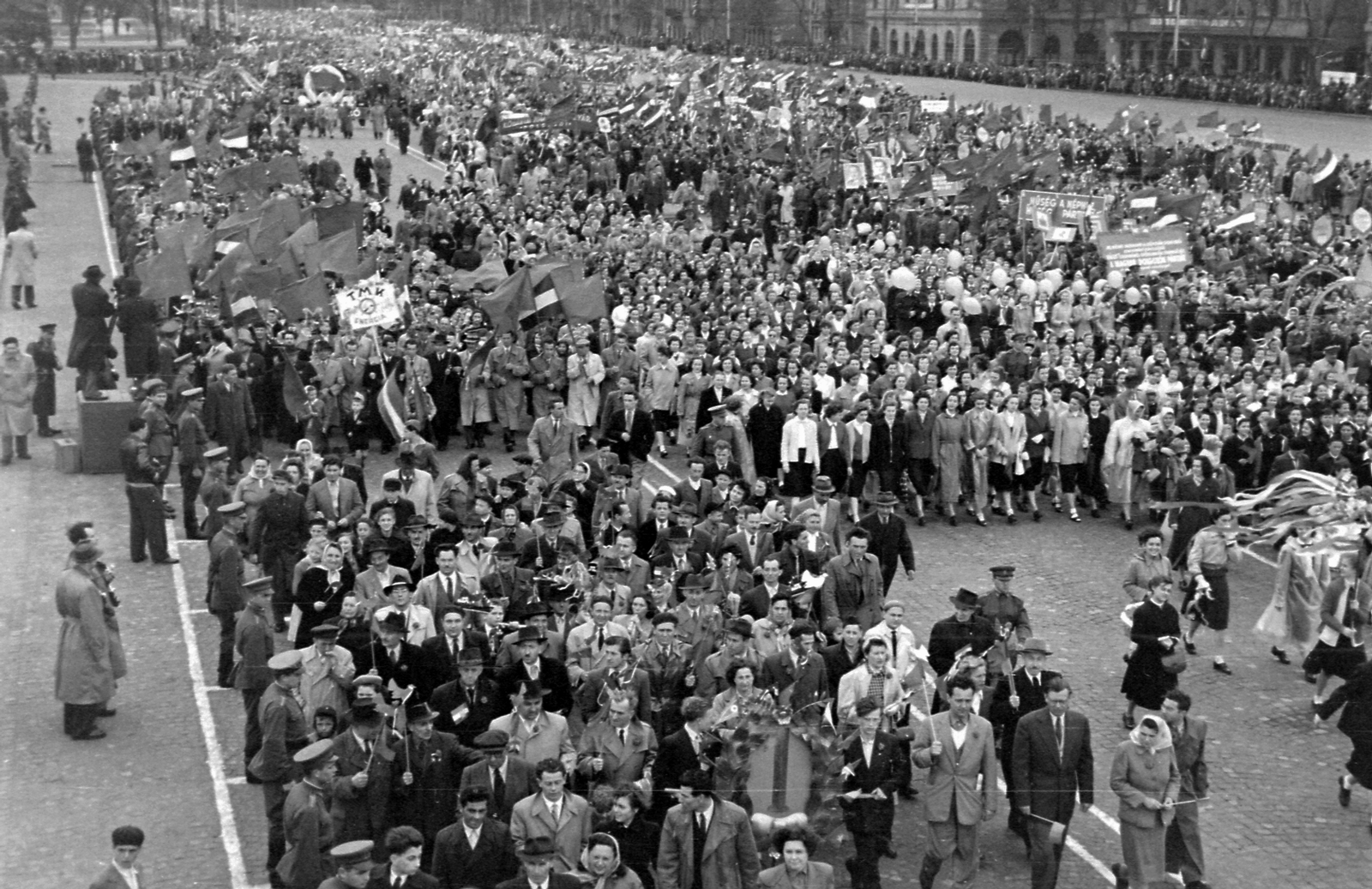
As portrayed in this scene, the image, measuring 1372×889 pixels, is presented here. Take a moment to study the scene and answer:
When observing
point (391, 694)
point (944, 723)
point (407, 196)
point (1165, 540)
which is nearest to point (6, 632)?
point (391, 694)

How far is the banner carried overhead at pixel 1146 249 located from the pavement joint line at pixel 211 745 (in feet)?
43.5

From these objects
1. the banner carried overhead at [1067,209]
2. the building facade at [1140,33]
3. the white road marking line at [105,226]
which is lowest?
the white road marking line at [105,226]

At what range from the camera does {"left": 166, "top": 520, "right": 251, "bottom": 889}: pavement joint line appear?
11.5 metres

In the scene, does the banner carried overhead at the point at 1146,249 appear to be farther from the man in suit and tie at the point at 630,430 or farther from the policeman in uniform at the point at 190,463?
the policeman in uniform at the point at 190,463

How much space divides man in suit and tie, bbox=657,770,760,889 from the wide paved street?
71.2 inches

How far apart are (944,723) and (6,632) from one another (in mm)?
8669

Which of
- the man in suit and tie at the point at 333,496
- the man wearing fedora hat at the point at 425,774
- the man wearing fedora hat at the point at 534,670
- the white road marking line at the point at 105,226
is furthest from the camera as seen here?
the white road marking line at the point at 105,226

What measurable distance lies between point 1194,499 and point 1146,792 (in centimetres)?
685

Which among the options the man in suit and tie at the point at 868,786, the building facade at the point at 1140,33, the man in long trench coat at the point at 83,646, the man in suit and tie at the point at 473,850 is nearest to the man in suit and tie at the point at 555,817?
the man in suit and tie at the point at 473,850

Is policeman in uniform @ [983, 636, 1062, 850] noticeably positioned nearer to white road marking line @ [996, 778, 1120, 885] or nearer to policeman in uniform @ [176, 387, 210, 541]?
white road marking line @ [996, 778, 1120, 885]

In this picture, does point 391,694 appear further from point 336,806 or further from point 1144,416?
point 1144,416

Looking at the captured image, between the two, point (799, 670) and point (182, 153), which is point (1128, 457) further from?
point (182, 153)

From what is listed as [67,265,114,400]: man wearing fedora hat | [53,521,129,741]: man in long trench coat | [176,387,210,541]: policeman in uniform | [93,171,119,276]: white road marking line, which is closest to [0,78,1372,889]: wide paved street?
[53,521,129,741]: man in long trench coat

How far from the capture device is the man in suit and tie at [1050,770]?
35.6ft
